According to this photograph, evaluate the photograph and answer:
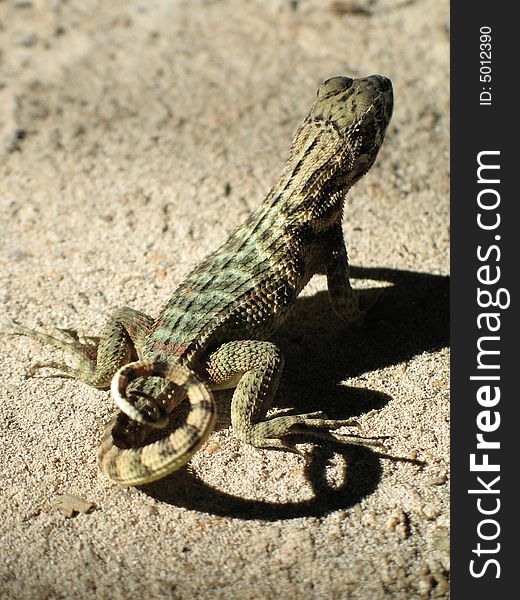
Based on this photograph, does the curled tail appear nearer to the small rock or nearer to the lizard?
the lizard

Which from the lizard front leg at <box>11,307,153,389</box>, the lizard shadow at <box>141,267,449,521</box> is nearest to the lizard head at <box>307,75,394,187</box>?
the lizard shadow at <box>141,267,449,521</box>

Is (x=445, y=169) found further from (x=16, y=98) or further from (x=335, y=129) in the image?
(x=16, y=98)

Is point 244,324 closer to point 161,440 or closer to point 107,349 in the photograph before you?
point 107,349

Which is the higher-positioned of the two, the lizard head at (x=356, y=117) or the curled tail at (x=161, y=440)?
the lizard head at (x=356, y=117)

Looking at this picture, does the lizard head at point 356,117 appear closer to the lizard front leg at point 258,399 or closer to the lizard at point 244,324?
the lizard at point 244,324

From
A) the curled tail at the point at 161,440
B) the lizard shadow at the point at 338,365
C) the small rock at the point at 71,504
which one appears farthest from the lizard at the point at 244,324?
the small rock at the point at 71,504

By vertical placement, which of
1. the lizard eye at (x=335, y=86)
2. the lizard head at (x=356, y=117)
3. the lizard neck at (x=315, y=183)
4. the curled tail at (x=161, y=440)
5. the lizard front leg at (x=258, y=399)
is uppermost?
the lizard eye at (x=335, y=86)

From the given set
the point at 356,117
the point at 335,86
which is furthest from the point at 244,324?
the point at 335,86
